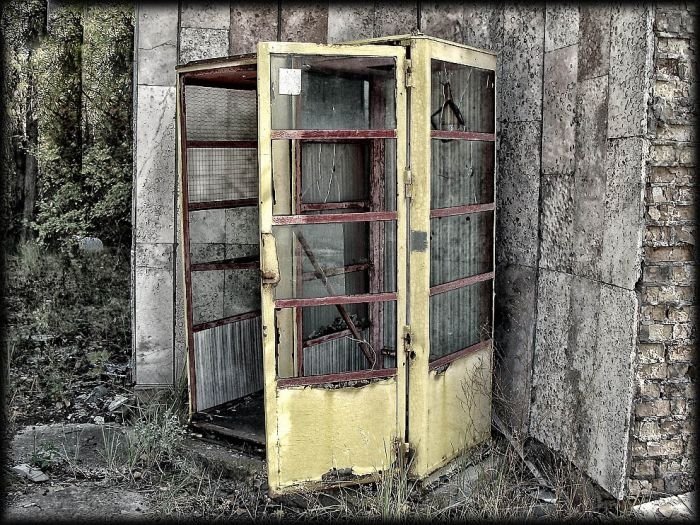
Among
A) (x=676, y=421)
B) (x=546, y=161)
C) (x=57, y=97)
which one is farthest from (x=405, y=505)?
(x=57, y=97)

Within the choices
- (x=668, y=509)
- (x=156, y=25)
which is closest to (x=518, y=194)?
(x=668, y=509)

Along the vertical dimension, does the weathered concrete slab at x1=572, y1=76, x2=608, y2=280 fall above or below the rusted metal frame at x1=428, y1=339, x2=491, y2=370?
above

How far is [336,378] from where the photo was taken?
4.18m

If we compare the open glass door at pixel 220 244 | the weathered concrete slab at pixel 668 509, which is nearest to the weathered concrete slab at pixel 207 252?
the open glass door at pixel 220 244

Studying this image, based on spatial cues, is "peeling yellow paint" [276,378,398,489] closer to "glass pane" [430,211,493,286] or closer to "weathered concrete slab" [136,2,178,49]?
"glass pane" [430,211,493,286]

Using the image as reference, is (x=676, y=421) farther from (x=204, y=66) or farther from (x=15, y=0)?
(x=15, y=0)

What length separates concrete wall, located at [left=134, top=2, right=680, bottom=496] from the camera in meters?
3.74

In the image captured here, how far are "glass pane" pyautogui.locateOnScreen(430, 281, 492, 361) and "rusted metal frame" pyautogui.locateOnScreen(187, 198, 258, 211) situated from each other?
198 cm

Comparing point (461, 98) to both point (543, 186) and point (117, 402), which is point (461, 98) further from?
point (117, 402)

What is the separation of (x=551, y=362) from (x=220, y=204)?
2703mm

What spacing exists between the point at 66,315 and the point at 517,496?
586 cm

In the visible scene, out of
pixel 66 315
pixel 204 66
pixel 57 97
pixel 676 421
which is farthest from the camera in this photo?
pixel 57 97

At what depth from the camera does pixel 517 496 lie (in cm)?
397

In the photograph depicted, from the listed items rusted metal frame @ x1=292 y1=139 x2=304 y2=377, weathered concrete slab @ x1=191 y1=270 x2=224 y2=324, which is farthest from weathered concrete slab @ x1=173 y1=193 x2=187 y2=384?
rusted metal frame @ x1=292 y1=139 x2=304 y2=377
